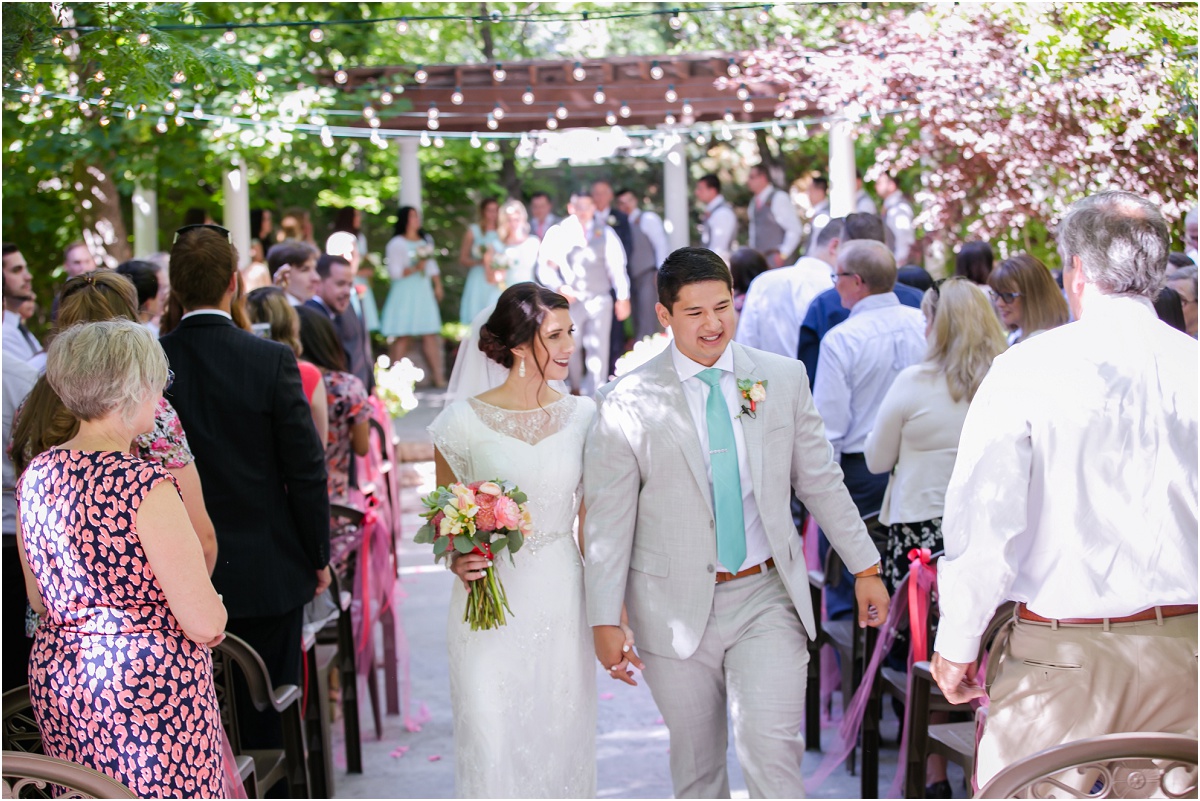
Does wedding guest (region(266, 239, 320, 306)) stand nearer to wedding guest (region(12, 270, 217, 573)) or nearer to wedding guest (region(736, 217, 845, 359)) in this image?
wedding guest (region(736, 217, 845, 359))

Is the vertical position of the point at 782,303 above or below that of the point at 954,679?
above

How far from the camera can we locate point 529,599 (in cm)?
424

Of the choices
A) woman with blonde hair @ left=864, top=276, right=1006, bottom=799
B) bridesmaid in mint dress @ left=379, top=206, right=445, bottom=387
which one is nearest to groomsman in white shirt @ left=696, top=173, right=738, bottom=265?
bridesmaid in mint dress @ left=379, top=206, right=445, bottom=387

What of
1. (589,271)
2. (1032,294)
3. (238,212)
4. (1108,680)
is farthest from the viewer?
(238,212)

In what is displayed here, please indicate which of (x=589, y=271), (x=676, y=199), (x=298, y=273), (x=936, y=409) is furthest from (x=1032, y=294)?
(x=676, y=199)

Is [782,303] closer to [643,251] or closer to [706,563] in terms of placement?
Result: [706,563]

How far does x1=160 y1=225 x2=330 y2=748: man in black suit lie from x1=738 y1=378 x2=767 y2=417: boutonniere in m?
1.68

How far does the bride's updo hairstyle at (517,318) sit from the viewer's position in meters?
4.30

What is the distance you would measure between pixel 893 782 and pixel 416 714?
2.33 metres

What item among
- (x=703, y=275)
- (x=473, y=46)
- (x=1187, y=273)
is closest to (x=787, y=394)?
(x=703, y=275)

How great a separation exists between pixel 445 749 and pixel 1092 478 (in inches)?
141

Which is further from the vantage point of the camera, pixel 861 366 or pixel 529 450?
pixel 861 366

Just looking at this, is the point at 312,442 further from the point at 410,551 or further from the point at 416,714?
the point at 410,551

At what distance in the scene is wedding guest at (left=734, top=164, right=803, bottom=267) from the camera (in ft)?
46.6
